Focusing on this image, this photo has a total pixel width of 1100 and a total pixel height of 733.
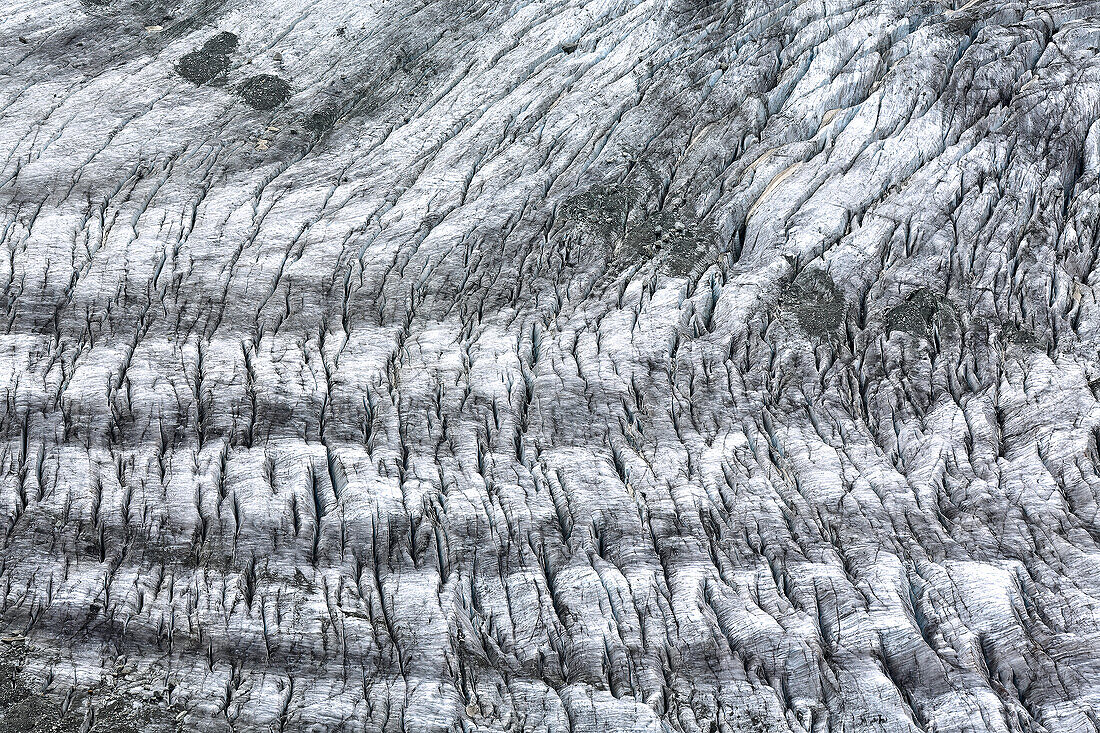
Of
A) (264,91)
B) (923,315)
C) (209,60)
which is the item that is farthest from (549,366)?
(209,60)

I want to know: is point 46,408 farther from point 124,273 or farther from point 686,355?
point 686,355

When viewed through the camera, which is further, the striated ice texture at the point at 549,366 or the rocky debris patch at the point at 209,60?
the rocky debris patch at the point at 209,60

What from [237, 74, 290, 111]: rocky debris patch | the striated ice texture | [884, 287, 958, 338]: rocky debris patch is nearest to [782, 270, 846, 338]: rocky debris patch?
the striated ice texture

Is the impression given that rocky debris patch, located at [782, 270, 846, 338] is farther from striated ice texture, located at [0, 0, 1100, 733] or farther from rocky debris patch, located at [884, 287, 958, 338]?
rocky debris patch, located at [884, 287, 958, 338]

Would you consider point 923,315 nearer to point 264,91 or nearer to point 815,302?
point 815,302

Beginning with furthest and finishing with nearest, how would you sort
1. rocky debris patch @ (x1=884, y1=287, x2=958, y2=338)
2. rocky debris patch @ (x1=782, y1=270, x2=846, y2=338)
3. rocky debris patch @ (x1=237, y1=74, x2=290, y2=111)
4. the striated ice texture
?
rocky debris patch @ (x1=237, y1=74, x2=290, y2=111)
rocky debris patch @ (x1=782, y1=270, x2=846, y2=338)
rocky debris patch @ (x1=884, y1=287, x2=958, y2=338)
the striated ice texture

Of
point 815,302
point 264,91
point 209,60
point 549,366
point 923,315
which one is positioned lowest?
point 549,366

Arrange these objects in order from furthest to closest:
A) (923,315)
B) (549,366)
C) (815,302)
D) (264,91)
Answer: (264,91) < (815,302) < (923,315) < (549,366)

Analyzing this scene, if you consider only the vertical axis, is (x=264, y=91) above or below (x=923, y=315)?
above

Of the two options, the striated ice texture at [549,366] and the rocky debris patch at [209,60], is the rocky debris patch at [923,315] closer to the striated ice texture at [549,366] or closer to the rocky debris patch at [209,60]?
the striated ice texture at [549,366]

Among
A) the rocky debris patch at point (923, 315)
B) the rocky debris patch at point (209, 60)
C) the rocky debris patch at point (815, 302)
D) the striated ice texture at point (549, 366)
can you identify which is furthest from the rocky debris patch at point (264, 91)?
the rocky debris patch at point (923, 315)
